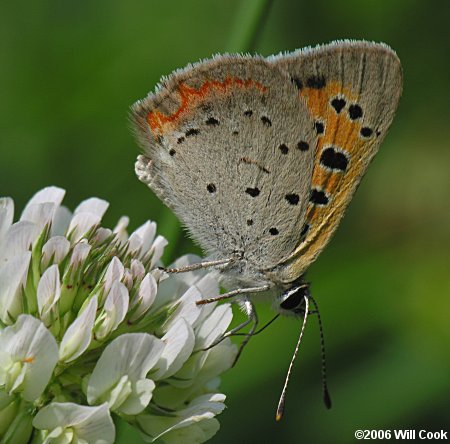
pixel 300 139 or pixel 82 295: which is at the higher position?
pixel 300 139

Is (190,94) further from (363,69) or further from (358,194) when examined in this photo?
(358,194)

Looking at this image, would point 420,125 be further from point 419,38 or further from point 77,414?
point 77,414

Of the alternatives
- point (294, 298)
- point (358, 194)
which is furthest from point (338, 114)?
→ point (358, 194)

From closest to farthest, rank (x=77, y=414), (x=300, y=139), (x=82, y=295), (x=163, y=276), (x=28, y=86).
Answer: (x=77, y=414)
(x=82, y=295)
(x=163, y=276)
(x=300, y=139)
(x=28, y=86)

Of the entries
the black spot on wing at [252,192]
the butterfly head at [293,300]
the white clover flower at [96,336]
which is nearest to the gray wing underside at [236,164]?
the black spot on wing at [252,192]

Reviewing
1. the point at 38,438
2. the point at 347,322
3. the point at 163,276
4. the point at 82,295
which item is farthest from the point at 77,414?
the point at 347,322

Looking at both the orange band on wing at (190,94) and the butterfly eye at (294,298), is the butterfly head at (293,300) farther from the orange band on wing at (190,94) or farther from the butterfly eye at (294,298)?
the orange band on wing at (190,94)
